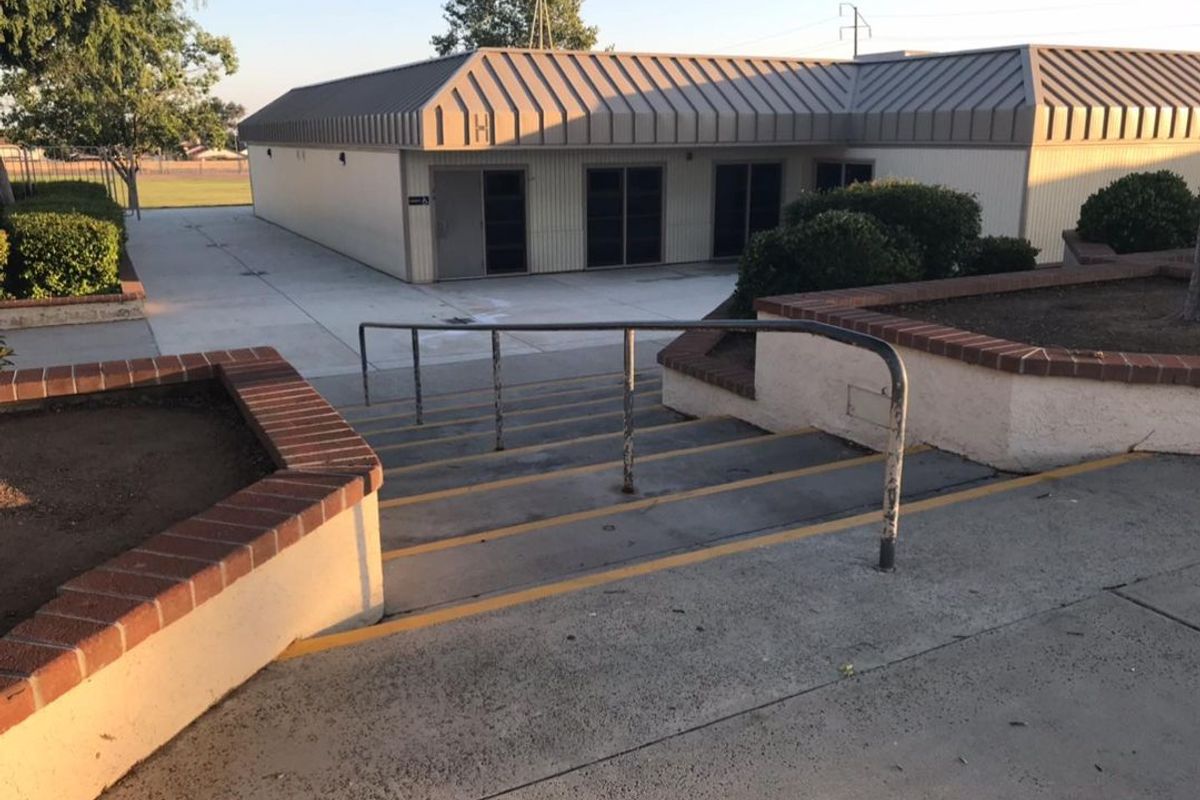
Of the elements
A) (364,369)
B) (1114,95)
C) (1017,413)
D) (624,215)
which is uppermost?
(1114,95)

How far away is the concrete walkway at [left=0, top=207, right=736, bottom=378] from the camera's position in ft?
39.4

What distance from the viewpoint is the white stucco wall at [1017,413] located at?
484cm

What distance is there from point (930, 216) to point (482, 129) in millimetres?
8821

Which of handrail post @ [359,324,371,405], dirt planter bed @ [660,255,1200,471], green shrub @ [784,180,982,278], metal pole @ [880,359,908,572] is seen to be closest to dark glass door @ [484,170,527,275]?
handrail post @ [359,324,371,405]

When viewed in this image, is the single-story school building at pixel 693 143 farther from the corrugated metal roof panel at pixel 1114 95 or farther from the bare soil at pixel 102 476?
the bare soil at pixel 102 476

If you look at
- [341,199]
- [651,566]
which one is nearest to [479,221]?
[341,199]

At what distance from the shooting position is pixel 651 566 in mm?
3656

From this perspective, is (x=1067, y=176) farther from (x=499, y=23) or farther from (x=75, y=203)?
(x=499, y=23)

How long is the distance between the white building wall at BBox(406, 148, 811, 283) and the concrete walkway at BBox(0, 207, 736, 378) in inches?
22.1

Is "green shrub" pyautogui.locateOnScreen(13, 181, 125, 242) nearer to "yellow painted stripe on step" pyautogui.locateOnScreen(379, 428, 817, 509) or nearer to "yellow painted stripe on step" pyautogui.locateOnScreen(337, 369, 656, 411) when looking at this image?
"yellow painted stripe on step" pyautogui.locateOnScreen(337, 369, 656, 411)

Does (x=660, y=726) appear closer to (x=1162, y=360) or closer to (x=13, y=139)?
(x=1162, y=360)

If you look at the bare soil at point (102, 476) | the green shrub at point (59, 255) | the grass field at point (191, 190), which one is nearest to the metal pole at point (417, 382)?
the bare soil at point (102, 476)

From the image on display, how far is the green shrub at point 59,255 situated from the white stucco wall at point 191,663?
12.2 metres

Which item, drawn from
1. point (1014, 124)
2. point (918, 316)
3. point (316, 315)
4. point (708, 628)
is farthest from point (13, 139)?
point (708, 628)
